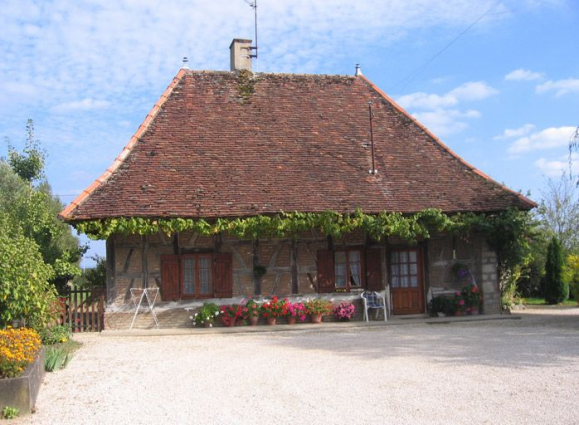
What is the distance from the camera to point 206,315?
14.2 metres

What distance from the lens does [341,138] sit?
16.9 metres

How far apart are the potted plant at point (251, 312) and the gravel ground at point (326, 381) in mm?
2019

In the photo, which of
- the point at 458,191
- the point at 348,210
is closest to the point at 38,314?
the point at 348,210

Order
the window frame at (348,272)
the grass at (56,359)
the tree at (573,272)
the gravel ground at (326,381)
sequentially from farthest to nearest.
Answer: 1. the tree at (573,272)
2. the window frame at (348,272)
3. the grass at (56,359)
4. the gravel ground at (326,381)

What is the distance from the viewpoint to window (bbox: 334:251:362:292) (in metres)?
15.3

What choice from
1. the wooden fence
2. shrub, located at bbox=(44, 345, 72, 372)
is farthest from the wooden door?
shrub, located at bbox=(44, 345, 72, 372)

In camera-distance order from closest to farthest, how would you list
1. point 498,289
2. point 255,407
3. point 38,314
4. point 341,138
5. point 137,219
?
point 255,407 < point 38,314 < point 137,219 < point 498,289 < point 341,138

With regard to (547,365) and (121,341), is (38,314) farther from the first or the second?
(547,365)

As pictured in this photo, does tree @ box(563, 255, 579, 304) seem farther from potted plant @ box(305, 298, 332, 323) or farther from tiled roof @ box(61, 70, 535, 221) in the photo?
potted plant @ box(305, 298, 332, 323)

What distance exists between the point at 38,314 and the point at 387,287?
8.22 meters

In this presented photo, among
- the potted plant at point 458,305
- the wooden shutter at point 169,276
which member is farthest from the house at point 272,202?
the potted plant at point 458,305

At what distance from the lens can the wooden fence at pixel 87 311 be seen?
14070 mm

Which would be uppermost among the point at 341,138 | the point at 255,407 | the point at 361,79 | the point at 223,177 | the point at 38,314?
the point at 361,79

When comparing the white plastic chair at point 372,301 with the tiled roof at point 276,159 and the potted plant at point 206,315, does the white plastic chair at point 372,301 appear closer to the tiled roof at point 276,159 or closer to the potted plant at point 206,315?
the tiled roof at point 276,159
